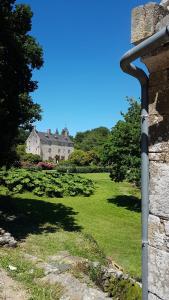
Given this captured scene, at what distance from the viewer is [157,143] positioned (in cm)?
397

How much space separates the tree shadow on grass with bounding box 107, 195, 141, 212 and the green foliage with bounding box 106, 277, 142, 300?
15369 millimetres

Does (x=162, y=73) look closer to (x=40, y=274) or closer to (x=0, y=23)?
(x=40, y=274)

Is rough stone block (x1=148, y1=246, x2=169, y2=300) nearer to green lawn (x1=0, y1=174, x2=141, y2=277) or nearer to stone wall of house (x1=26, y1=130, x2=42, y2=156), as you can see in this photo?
green lawn (x1=0, y1=174, x2=141, y2=277)

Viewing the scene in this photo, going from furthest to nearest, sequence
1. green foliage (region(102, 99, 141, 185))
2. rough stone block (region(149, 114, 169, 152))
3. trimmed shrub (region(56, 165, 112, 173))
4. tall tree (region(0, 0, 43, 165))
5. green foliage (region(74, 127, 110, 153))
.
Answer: green foliage (region(74, 127, 110, 153)) → trimmed shrub (region(56, 165, 112, 173)) → green foliage (region(102, 99, 141, 185)) → tall tree (region(0, 0, 43, 165)) → rough stone block (region(149, 114, 169, 152))

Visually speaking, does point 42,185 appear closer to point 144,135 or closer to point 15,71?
point 15,71

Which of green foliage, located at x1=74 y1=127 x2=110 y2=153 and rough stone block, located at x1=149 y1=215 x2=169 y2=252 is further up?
green foliage, located at x1=74 y1=127 x2=110 y2=153

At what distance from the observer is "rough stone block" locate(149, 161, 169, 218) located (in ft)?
12.4

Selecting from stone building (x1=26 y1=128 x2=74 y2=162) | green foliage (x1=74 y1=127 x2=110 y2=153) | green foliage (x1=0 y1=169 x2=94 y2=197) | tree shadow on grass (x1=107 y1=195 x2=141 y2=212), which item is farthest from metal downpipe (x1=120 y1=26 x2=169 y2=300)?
stone building (x1=26 y1=128 x2=74 y2=162)

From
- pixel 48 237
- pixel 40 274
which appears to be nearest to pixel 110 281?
pixel 40 274

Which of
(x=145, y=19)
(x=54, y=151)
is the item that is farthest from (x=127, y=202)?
(x=54, y=151)

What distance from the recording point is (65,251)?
11750 mm

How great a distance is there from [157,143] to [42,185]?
81.8 ft

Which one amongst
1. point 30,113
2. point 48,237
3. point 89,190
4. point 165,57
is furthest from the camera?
point 89,190

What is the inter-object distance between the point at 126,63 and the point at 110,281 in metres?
6.58
